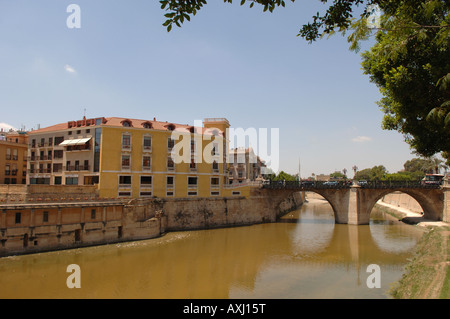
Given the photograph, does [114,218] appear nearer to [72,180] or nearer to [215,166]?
[72,180]

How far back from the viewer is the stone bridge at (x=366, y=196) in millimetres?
44375

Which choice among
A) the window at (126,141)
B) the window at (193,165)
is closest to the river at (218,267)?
the window at (193,165)

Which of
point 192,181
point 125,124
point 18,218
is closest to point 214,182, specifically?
point 192,181

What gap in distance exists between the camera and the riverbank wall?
25.7 meters

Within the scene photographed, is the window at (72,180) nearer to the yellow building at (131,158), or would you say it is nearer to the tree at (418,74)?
the yellow building at (131,158)

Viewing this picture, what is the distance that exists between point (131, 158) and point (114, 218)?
916cm

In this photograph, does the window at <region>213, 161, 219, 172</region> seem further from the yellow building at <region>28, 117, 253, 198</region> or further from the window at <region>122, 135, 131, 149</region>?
the window at <region>122, 135, 131, 149</region>

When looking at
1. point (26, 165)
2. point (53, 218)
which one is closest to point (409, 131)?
point (53, 218)

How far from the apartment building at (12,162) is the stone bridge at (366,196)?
42.1 m

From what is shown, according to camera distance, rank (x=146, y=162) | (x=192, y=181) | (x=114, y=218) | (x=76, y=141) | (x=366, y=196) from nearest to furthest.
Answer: (x=114, y=218)
(x=76, y=141)
(x=146, y=162)
(x=192, y=181)
(x=366, y=196)

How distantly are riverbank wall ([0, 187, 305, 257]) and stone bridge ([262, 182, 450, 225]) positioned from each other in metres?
7.43

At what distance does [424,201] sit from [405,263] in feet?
85.0

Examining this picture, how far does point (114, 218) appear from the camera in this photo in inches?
1249

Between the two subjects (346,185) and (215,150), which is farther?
(346,185)
